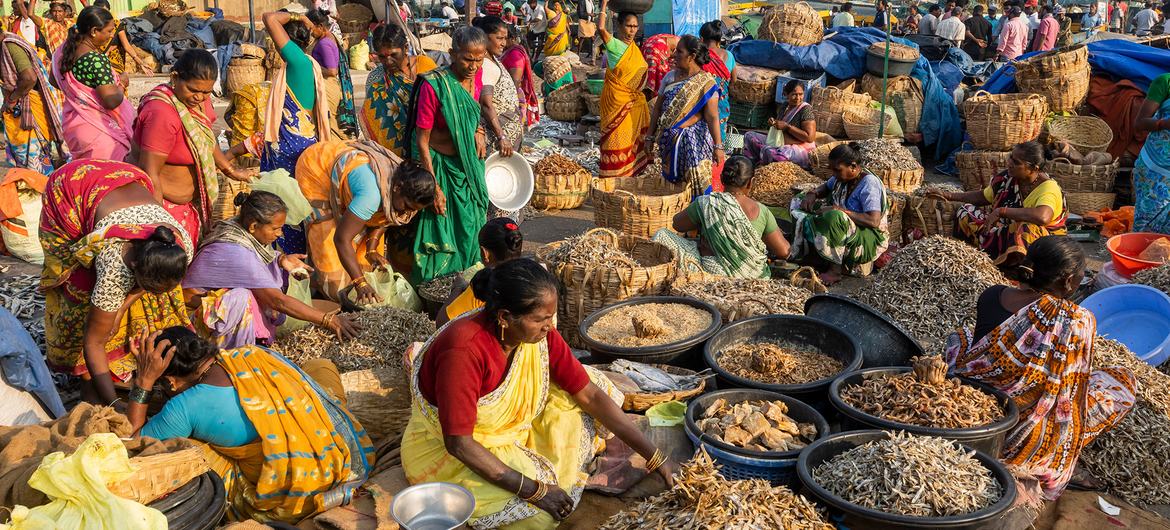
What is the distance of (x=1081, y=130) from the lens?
7953 millimetres

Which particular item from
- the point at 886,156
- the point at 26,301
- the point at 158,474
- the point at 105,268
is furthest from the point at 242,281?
the point at 886,156

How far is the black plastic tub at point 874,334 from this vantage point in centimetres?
374

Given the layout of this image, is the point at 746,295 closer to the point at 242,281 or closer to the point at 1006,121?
the point at 242,281

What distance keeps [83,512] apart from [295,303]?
65.0 inches

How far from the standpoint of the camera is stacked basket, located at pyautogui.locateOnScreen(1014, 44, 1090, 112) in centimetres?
807

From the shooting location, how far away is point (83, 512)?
2.24 meters

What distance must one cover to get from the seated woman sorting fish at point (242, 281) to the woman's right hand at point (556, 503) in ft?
4.86

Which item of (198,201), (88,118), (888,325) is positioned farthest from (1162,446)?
(88,118)

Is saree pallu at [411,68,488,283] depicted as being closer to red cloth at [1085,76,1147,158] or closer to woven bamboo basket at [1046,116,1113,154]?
woven bamboo basket at [1046,116,1113,154]

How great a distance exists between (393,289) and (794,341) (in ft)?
6.78

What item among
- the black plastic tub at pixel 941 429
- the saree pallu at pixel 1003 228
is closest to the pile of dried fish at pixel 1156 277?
the saree pallu at pixel 1003 228

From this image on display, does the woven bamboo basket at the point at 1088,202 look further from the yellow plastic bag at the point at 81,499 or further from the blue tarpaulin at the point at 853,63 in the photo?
the yellow plastic bag at the point at 81,499

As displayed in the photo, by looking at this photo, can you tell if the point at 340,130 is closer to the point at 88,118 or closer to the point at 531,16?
the point at 88,118

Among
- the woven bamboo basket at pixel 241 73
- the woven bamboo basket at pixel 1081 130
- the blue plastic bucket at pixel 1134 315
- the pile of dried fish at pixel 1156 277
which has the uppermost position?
the woven bamboo basket at pixel 241 73
